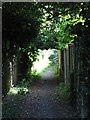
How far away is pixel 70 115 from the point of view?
903 cm

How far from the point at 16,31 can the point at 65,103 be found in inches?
129

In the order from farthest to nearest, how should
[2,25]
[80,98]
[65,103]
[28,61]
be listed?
1. [28,61]
2. [2,25]
3. [65,103]
4. [80,98]

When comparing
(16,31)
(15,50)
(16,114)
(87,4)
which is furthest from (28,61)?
(87,4)

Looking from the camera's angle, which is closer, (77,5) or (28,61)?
(77,5)

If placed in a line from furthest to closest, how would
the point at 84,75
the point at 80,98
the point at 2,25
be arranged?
the point at 2,25 → the point at 80,98 → the point at 84,75

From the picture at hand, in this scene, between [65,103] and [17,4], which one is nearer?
[17,4]

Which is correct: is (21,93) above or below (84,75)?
below

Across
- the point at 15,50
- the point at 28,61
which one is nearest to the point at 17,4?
the point at 15,50

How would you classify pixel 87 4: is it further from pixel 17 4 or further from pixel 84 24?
pixel 17 4

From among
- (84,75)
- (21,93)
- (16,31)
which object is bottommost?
(21,93)

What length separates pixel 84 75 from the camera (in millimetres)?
7938

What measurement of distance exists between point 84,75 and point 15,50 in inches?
269

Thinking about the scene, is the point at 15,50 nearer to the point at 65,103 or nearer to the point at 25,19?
the point at 25,19

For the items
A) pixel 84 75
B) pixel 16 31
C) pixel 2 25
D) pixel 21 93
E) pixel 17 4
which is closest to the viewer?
pixel 84 75
